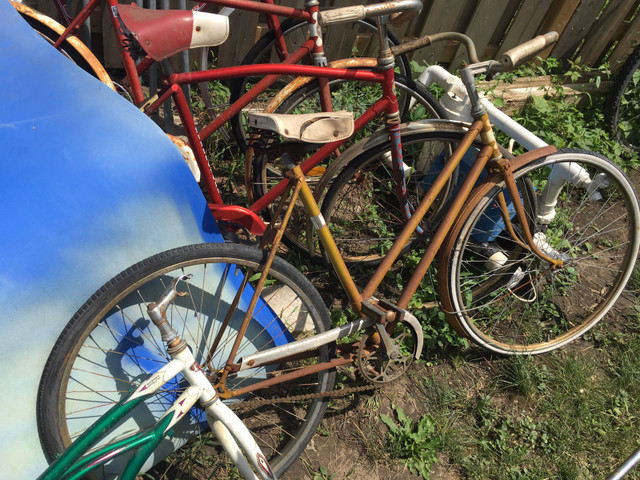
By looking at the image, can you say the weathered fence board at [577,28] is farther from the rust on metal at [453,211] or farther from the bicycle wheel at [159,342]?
the bicycle wheel at [159,342]

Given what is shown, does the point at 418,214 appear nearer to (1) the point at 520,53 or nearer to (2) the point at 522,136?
(1) the point at 520,53

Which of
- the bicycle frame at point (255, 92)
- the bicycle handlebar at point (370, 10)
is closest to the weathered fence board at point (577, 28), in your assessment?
the bicycle handlebar at point (370, 10)

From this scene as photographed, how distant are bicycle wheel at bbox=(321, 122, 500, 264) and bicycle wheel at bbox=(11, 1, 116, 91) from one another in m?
1.43

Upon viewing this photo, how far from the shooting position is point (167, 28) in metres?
2.01

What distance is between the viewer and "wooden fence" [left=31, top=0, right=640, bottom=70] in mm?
3787

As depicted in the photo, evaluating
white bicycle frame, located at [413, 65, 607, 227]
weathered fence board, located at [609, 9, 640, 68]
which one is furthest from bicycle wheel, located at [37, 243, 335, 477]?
weathered fence board, located at [609, 9, 640, 68]

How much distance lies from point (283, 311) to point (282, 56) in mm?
1584

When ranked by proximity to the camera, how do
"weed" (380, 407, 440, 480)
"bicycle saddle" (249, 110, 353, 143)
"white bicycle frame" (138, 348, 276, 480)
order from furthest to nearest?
"weed" (380, 407, 440, 480)
"bicycle saddle" (249, 110, 353, 143)
"white bicycle frame" (138, 348, 276, 480)

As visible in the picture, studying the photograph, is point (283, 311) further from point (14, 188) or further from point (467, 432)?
point (14, 188)

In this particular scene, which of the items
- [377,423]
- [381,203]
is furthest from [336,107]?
[377,423]

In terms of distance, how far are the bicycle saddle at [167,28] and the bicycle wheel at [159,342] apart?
851 mm

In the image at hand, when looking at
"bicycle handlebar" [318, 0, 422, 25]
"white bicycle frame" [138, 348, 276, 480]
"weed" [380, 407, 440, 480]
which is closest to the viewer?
"white bicycle frame" [138, 348, 276, 480]

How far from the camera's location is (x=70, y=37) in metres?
2.63

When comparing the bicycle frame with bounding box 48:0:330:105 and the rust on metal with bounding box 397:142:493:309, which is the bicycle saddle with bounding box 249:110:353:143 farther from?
the bicycle frame with bounding box 48:0:330:105
